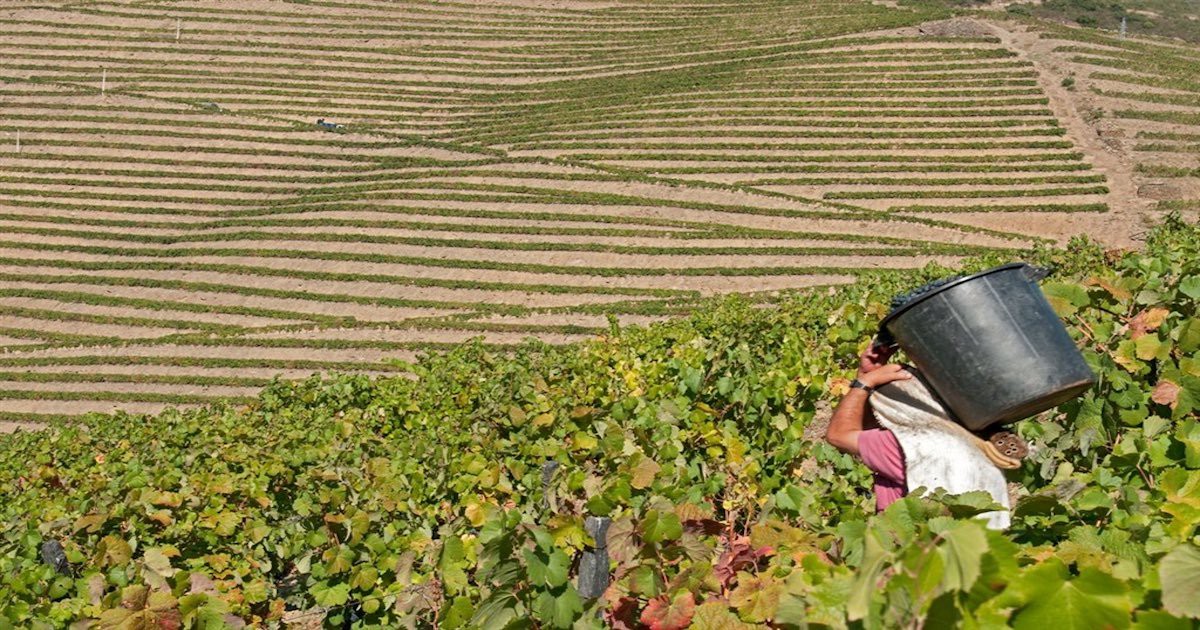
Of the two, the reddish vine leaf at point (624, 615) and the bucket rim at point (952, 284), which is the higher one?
the bucket rim at point (952, 284)

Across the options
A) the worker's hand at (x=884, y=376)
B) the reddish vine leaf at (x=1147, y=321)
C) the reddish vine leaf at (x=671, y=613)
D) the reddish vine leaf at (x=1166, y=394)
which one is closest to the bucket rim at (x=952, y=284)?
the worker's hand at (x=884, y=376)

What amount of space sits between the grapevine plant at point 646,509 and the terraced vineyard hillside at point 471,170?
55.0 feet

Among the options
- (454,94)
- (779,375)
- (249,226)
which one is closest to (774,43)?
(454,94)

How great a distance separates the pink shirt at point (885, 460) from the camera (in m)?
4.31

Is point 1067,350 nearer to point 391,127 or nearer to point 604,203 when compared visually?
point 604,203

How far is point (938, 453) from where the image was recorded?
13.5ft

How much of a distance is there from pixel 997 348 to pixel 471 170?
3577cm

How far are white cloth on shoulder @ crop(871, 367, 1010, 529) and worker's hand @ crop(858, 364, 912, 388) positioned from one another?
0.32 feet

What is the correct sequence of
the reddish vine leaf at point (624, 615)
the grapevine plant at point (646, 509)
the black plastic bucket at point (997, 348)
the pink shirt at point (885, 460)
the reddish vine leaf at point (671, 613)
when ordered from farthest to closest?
the pink shirt at point (885, 460)
the black plastic bucket at point (997, 348)
the reddish vine leaf at point (624, 615)
the reddish vine leaf at point (671, 613)
the grapevine plant at point (646, 509)

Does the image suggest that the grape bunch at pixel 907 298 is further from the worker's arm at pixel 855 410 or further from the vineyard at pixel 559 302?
the vineyard at pixel 559 302

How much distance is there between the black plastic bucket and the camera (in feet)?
13.8

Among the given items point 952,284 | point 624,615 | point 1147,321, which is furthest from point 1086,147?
point 624,615

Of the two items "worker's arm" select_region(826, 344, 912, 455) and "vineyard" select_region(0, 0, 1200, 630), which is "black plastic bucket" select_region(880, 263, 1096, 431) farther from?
"vineyard" select_region(0, 0, 1200, 630)

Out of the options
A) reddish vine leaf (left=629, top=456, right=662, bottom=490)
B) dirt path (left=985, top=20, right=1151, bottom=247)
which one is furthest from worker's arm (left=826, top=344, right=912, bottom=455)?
dirt path (left=985, top=20, right=1151, bottom=247)
